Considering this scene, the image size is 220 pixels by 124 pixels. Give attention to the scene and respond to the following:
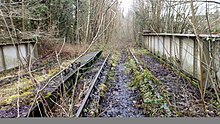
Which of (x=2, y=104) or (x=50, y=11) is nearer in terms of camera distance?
(x=2, y=104)

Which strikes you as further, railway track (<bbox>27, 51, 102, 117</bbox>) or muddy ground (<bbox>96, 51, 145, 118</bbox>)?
muddy ground (<bbox>96, 51, 145, 118</bbox>)

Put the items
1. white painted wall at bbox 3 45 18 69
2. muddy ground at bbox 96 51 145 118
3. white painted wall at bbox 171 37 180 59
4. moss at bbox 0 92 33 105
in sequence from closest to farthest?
1. white painted wall at bbox 171 37 180 59
2. muddy ground at bbox 96 51 145 118
3. moss at bbox 0 92 33 105
4. white painted wall at bbox 3 45 18 69

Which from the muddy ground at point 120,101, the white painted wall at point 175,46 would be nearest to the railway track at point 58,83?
the muddy ground at point 120,101

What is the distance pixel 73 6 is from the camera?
17.2m

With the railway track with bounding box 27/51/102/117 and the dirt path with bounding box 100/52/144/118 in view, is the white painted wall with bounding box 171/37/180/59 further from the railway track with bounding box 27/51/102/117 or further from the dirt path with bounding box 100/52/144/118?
the dirt path with bounding box 100/52/144/118

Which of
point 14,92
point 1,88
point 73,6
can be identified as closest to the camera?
point 14,92

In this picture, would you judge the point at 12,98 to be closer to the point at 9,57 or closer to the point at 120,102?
the point at 120,102

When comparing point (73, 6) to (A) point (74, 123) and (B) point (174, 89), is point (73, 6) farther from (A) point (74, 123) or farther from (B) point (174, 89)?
(A) point (74, 123)

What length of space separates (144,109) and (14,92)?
126 inches

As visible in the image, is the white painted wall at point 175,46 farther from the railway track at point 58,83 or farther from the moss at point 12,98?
the moss at point 12,98

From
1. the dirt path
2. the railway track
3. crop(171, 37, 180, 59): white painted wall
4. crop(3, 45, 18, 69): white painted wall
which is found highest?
crop(171, 37, 180, 59): white painted wall

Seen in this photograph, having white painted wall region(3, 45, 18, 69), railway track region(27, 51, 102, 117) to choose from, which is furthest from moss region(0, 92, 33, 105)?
white painted wall region(3, 45, 18, 69)

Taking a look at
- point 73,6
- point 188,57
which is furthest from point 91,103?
point 73,6

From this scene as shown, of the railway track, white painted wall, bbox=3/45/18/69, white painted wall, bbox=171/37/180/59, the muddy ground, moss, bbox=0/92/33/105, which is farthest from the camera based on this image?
white painted wall, bbox=3/45/18/69
